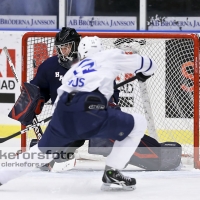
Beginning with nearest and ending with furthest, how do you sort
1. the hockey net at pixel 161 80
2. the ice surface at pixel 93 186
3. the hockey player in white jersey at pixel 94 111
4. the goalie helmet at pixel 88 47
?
the hockey player in white jersey at pixel 94 111 → the ice surface at pixel 93 186 → the goalie helmet at pixel 88 47 → the hockey net at pixel 161 80

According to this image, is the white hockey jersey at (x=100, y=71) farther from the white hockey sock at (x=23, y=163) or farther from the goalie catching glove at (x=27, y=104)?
the goalie catching glove at (x=27, y=104)

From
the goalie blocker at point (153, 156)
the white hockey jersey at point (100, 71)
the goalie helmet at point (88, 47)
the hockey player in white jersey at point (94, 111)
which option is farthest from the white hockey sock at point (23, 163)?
the goalie blocker at point (153, 156)

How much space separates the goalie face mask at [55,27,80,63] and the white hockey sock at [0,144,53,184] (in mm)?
877

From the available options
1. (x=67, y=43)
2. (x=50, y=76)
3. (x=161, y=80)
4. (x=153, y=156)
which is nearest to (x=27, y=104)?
(x=50, y=76)

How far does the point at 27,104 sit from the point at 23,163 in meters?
0.87

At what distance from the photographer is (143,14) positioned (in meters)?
7.02

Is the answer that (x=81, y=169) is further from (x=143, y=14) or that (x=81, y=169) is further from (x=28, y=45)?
(x=143, y=14)

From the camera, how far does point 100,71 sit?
4305mm

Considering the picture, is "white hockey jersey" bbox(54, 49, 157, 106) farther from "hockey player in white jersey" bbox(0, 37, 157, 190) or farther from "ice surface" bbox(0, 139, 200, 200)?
"ice surface" bbox(0, 139, 200, 200)

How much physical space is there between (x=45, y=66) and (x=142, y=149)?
841 mm

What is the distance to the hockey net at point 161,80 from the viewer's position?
18.6ft

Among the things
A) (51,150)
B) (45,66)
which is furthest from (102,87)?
(45,66)

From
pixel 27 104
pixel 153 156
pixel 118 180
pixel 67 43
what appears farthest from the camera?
pixel 153 156

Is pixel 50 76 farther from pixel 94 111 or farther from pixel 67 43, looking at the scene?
pixel 94 111
